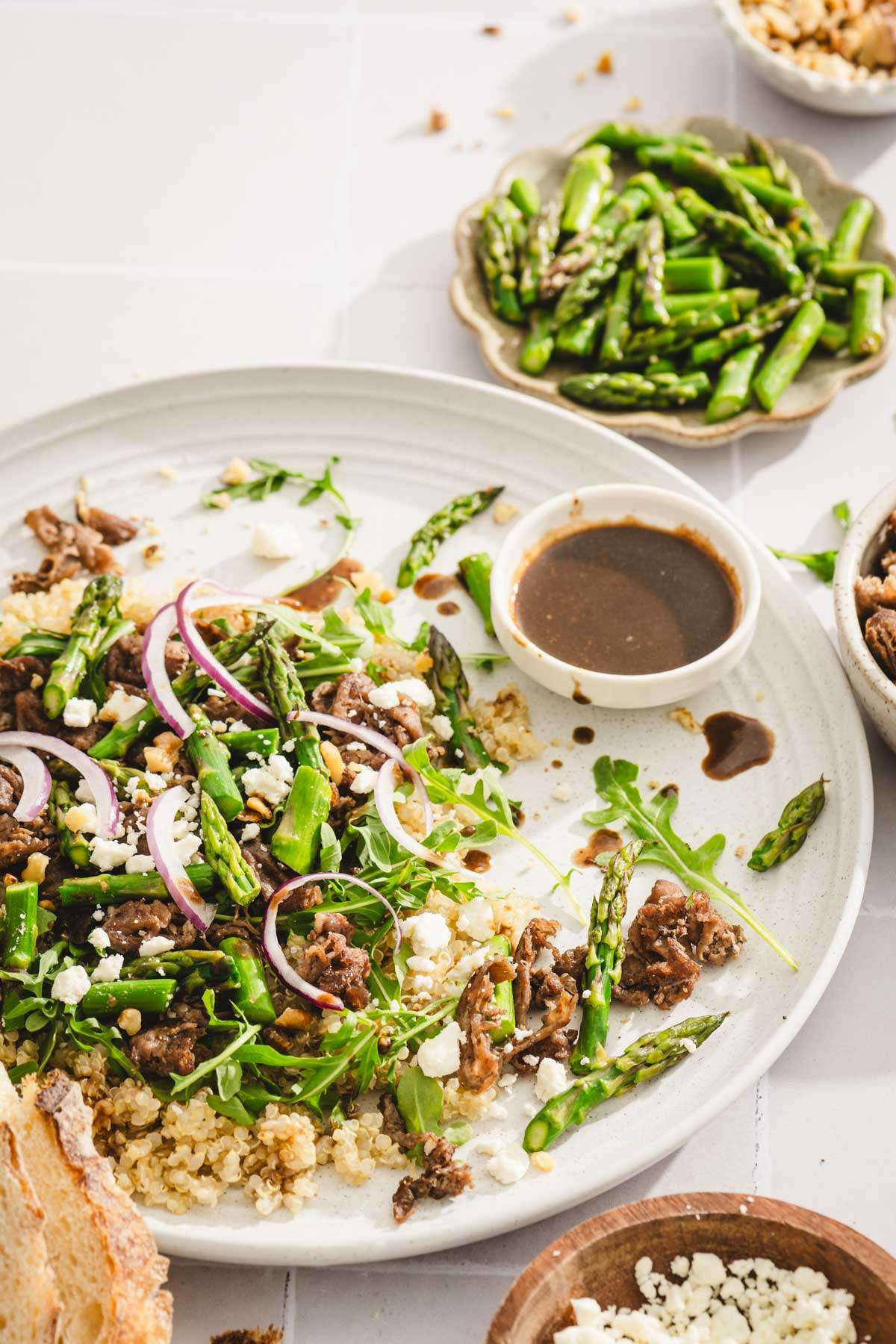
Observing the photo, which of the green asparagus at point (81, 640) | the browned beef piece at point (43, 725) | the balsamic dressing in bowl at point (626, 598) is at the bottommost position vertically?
the browned beef piece at point (43, 725)

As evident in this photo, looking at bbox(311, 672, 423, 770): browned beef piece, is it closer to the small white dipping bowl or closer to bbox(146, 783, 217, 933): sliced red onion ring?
the small white dipping bowl

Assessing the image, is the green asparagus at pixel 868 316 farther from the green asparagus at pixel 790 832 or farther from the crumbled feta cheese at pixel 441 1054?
the crumbled feta cheese at pixel 441 1054

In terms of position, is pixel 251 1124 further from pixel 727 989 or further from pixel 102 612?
pixel 102 612

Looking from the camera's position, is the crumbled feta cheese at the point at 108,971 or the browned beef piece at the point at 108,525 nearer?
the crumbled feta cheese at the point at 108,971

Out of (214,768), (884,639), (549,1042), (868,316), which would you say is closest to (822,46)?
(868,316)

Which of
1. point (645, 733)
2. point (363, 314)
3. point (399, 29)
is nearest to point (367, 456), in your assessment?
point (363, 314)

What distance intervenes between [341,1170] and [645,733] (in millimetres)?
1917

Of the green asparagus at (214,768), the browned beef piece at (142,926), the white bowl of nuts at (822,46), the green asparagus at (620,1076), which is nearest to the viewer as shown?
the green asparagus at (620,1076)

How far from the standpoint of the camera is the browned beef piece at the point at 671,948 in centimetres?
410

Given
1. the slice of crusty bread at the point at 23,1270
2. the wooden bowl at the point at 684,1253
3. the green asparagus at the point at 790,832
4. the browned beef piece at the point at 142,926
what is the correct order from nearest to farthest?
the slice of crusty bread at the point at 23,1270 < the wooden bowl at the point at 684,1253 < the browned beef piece at the point at 142,926 < the green asparagus at the point at 790,832

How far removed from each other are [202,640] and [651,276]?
2.77 metres

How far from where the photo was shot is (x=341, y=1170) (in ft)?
12.3

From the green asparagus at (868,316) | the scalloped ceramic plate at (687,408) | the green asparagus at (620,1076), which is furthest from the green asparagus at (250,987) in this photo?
the green asparagus at (868,316)

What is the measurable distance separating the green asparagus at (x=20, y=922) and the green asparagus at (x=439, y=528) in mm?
1918
